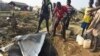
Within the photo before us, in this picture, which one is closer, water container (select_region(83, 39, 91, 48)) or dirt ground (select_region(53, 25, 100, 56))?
dirt ground (select_region(53, 25, 100, 56))

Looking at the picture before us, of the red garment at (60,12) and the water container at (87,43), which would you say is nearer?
the water container at (87,43)

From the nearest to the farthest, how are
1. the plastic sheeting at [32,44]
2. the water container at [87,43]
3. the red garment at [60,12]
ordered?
the plastic sheeting at [32,44] → the water container at [87,43] → the red garment at [60,12]

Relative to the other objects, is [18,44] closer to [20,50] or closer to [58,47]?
[20,50]

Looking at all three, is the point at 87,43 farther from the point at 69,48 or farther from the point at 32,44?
the point at 32,44

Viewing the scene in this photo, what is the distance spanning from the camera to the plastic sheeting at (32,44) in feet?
22.8

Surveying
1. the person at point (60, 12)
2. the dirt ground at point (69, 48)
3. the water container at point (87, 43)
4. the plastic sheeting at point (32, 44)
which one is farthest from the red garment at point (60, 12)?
the plastic sheeting at point (32, 44)

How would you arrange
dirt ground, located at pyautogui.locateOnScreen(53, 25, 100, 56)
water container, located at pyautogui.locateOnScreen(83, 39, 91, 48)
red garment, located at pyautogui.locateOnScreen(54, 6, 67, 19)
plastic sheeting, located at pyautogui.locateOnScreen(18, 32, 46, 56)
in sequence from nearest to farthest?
plastic sheeting, located at pyautogui.locateOnScreen(18, 32, 46, 56)
dirt ground, located at pyautogui.locateOnScreen(53, 25, 100, 56)
water container, located at pyautogui.locateOnScreen(83, 39, 91, 48)
red garment, located at pyautogui.locateOnScreen(54, 6, 67, 19)

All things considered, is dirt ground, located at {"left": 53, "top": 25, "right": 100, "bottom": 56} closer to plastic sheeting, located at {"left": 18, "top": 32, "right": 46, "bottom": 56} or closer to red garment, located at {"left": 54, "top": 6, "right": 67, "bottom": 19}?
red garment, located at {"left": 54, "top": 6, "right": 67, "bottom": 19}

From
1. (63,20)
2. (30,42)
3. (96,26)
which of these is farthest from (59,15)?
(30,42)

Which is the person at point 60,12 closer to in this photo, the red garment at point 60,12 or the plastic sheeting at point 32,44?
the red garment at point 60,12

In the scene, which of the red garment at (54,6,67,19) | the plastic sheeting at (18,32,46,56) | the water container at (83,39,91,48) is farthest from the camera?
the red garment at (54,6,67,19)

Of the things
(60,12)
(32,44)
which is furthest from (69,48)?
(32,44)

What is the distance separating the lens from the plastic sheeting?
696 centimetres

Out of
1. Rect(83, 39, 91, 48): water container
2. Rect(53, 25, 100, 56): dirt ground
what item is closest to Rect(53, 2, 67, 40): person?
Rect(53, 25, 100, 56): dirt ground
